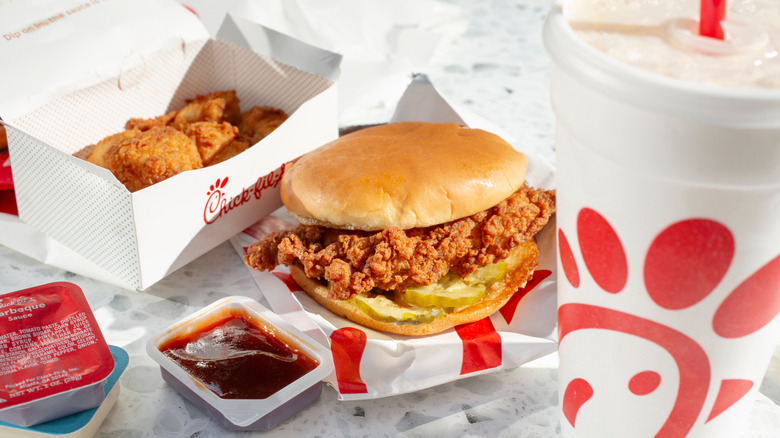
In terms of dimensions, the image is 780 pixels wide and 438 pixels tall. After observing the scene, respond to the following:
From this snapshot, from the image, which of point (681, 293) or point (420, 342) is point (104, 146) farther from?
point (681, 293)

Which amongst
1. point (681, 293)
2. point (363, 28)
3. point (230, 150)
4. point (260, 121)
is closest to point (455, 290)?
point (681, 293)

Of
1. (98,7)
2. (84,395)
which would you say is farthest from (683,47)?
(98,7)

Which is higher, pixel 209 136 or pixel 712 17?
pixel 712 17

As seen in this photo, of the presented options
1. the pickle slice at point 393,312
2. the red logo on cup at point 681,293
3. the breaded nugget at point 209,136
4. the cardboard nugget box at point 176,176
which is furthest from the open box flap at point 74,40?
the red logo on cup at point 681,293

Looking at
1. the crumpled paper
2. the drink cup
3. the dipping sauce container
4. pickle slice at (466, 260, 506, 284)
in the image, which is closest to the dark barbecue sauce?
the dipping sauce container

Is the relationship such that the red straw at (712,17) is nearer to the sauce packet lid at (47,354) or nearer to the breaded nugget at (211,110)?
the sauce packet lid at (47,354)
